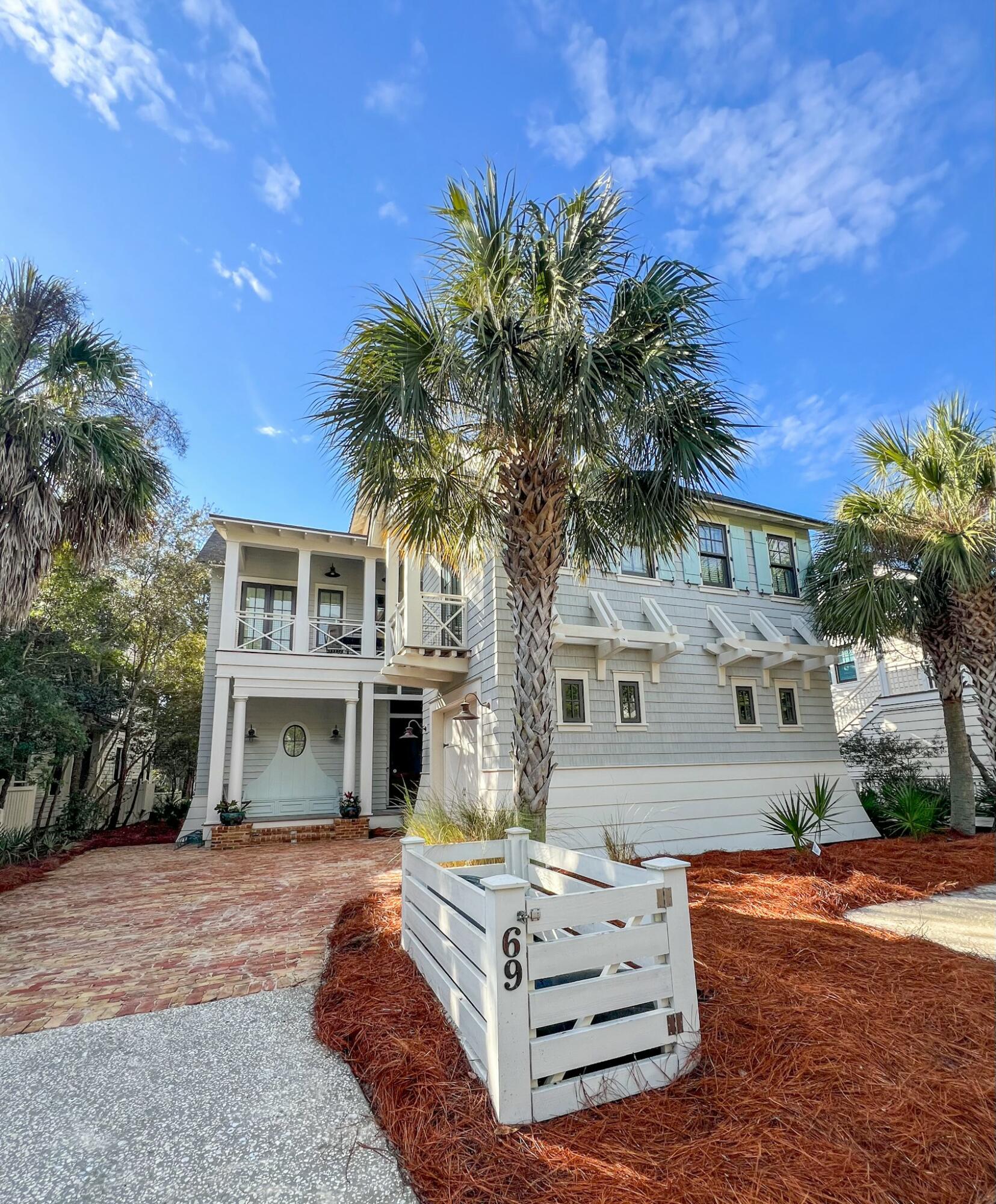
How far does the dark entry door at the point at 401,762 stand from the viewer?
48.2 ft

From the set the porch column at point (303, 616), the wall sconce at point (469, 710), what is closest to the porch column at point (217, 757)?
the porch column at point (303, 616)

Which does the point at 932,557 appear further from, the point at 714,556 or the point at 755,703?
the point at 755,703

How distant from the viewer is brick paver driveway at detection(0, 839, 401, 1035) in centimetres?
393

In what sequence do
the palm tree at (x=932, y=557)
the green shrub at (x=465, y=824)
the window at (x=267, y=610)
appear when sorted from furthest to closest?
the window at (x=267, y=610)
the palm tree at (x=932, y=557)
the green shrub at (x=465, y=824)

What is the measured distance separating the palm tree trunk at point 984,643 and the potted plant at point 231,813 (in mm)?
13561

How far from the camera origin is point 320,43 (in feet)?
22.3

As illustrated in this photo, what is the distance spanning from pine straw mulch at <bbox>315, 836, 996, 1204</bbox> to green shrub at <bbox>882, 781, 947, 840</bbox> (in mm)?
6765

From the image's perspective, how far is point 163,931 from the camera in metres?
5.50

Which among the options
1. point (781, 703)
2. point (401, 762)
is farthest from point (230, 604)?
point (781, 703)

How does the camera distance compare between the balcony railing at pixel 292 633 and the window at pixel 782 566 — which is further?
the balcony railing at pixel 292 633

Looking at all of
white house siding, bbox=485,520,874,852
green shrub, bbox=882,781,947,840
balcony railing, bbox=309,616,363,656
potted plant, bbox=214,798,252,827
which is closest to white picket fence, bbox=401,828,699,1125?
white house siding, bbox=485,520,874,852

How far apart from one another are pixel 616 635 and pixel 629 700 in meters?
1.32

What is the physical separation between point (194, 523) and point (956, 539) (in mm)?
16437

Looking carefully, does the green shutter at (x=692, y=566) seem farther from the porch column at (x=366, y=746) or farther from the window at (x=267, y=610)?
the window at (x=267, y=610)
